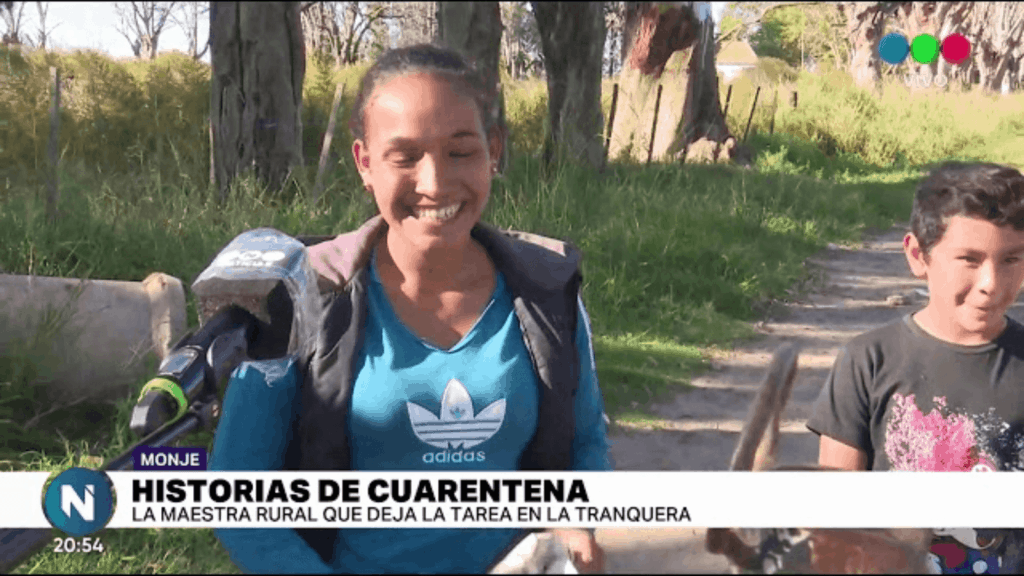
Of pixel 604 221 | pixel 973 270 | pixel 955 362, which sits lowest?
pixel 604 221

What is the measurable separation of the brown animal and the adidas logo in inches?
13.3

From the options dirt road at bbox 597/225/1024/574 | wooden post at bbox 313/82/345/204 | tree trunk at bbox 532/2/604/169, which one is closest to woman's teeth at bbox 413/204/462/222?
dirt road at bbox 597/225/1024/574

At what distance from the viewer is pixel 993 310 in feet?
3.58

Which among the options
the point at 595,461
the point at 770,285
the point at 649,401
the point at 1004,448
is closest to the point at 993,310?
the point at 1004,448

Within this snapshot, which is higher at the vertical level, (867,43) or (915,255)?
(867,43)

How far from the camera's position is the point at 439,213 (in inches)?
42.3

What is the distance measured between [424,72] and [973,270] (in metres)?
0.69

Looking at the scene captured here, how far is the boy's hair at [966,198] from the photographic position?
1.09 metres

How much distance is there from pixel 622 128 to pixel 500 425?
835 cm

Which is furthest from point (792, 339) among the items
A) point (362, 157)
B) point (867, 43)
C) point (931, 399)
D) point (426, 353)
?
point (362, 157)

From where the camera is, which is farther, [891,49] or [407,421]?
[891,49]

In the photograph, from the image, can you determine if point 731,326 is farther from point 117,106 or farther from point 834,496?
point 117,106

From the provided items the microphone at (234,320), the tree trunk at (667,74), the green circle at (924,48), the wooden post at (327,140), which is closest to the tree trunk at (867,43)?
the green circle at (924,48)

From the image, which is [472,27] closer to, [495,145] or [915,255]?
[495,145]
